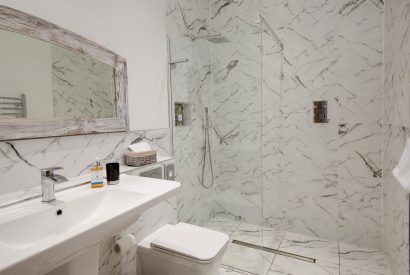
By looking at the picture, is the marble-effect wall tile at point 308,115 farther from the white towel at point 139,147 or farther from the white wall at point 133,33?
the white towel at point 139,147

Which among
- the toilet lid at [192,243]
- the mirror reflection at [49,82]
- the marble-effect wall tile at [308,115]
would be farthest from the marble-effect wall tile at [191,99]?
the mirror reflection at [49,82]

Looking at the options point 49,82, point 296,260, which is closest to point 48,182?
point 49,82

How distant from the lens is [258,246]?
232cm

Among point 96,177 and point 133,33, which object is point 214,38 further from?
point 96,177

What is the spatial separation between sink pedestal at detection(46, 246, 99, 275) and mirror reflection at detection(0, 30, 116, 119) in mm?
695

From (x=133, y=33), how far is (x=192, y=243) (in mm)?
1511

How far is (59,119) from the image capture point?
1.31 meters

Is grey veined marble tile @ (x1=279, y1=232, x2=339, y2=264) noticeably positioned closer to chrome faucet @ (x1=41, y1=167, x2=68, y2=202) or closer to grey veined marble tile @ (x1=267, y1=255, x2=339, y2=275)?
grey veined marble tile @ (x1=267, y1=255, x2=339, y2=275)

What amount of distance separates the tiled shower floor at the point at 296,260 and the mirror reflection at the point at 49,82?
5.35ft

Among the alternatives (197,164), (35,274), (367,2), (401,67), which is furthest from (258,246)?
(367,2)

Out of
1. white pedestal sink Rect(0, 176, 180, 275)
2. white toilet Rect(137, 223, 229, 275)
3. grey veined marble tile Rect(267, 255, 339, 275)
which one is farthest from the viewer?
grey veined marble tile Rect(267, 255, 339, 275)

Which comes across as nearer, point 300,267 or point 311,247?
point 300,267

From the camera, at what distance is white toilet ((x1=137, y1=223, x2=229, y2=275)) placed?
146 centimetres

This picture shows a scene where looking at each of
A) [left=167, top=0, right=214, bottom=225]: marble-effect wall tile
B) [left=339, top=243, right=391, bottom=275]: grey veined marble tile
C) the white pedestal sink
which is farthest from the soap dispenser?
[left=339, top=243, right=391, bottom=275]: grey veined marble tile
